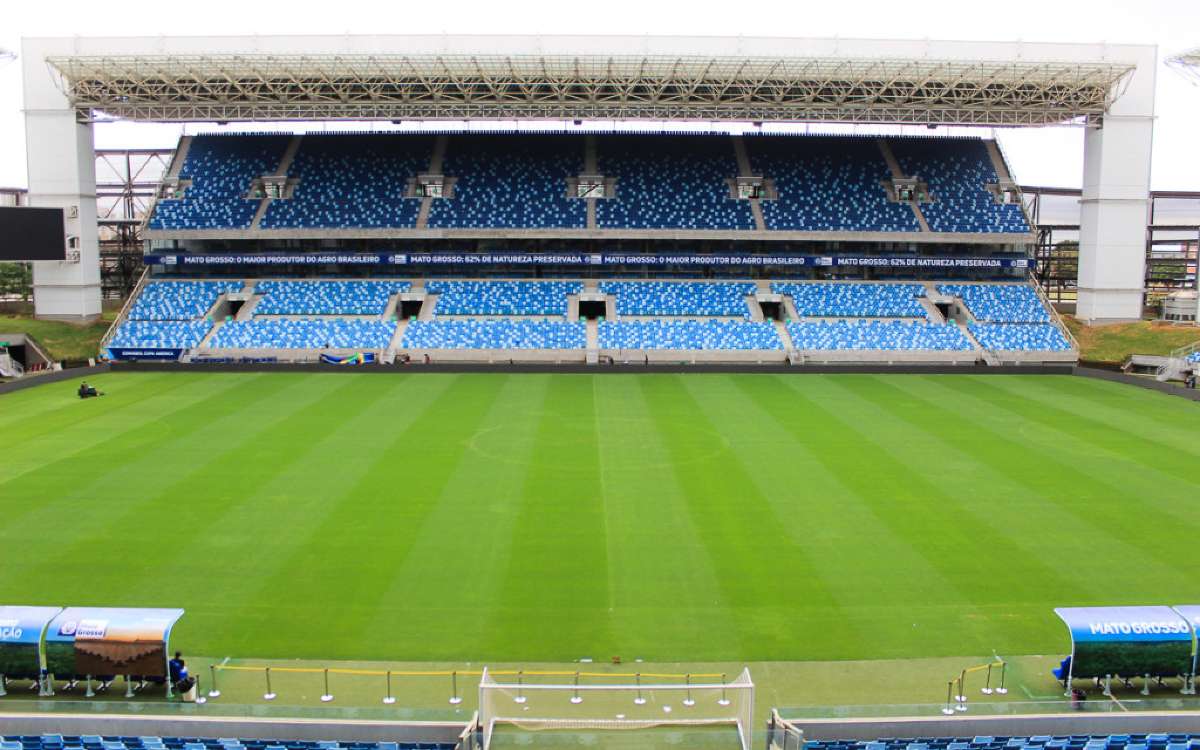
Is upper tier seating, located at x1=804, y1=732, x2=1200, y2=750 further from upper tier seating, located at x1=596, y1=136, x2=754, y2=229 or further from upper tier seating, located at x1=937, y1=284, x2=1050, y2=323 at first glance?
upper tier seating, located at x1=596, y1=136, x2=754, y2=229

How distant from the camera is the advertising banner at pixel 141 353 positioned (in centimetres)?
4788

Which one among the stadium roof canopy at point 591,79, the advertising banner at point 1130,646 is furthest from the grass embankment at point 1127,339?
the advertising banner at point 1130,646

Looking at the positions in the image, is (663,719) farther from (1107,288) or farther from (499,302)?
(1107,288)

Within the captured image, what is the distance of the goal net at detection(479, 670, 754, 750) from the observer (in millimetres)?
11703

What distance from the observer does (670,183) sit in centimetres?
5866

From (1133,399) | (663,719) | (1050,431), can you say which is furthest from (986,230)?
(663,719)

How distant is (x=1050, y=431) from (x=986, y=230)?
2756 cm

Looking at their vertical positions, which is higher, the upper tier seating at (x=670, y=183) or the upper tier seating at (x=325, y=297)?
the upper tier seating at (x=670, y=183)

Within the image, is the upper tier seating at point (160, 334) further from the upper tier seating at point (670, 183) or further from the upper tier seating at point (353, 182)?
the upper tier seating at point (670, 183)

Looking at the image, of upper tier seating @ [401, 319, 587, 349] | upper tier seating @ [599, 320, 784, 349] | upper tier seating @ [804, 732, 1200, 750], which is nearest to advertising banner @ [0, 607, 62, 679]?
upper tier seating @ [804, 732, 1200, 750]

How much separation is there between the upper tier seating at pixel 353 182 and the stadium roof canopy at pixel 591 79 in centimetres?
626

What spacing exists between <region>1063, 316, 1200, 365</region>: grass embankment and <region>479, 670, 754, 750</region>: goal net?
4226 centimetres

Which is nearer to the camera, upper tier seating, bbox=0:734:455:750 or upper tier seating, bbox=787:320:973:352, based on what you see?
upper tier seating, bbox=0:734:455:750

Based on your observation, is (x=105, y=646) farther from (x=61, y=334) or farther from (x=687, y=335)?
(x=61, y=334)
